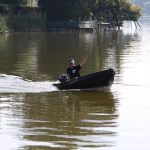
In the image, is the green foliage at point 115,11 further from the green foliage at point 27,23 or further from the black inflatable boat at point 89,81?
the black inflatable boat at point 89,81

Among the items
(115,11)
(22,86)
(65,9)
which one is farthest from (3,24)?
(22,86)

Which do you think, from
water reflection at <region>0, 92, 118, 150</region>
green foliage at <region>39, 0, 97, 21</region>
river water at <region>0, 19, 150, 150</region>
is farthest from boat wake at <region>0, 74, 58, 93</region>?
green foliage at <region>39, 0, 97, 21</region>

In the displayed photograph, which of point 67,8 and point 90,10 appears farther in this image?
point 90,10

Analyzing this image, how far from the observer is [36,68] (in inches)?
1165

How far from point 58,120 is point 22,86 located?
715cm

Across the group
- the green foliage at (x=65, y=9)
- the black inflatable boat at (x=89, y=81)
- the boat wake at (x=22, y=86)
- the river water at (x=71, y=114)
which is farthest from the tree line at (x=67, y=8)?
the black inflatable boat at (x=89, y=81)

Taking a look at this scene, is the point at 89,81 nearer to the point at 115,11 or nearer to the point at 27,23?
the point at 27,23

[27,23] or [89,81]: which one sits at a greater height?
[27,23]

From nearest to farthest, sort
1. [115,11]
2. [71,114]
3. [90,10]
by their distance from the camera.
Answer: [71,114]
[90,10]
[115,11]

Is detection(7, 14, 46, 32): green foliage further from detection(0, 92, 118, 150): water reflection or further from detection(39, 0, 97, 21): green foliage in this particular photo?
detection(0, 92, 118, 150): water reflection

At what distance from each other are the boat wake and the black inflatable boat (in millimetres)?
434

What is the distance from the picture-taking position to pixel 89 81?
20.5m

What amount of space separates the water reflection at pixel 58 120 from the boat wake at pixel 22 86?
1.03 metres

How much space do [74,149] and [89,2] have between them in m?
85.3
